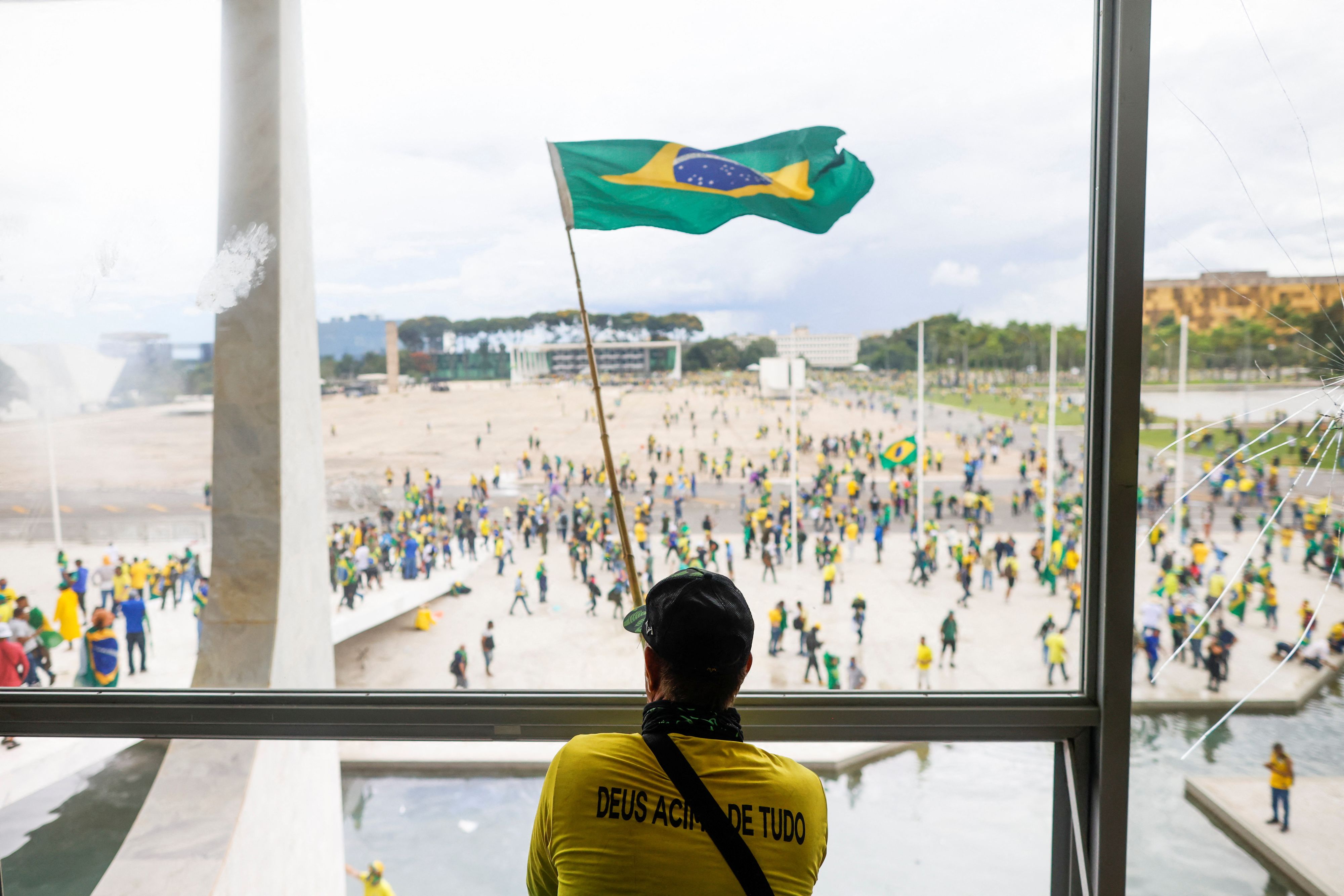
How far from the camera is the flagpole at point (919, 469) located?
2.68 meters

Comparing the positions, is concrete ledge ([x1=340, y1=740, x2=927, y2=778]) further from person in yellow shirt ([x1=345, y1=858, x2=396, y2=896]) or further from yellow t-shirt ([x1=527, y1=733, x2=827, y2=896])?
yellow t-shirt ([x1=527, y1=733, x2=827, y2=896])

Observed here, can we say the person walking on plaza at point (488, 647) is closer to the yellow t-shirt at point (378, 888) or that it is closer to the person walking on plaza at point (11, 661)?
the yellow t-shirt at point (378, 888)

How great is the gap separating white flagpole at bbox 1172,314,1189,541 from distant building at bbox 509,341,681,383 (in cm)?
122

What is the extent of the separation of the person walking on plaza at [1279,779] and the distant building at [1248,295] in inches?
41.8

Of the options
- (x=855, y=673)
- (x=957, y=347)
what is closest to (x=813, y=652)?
(x=855, y=673)

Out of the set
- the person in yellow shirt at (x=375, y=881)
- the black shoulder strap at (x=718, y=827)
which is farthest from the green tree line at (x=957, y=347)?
the person in yellow shirt at (x=375, y=881)

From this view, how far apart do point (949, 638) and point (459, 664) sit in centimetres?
162

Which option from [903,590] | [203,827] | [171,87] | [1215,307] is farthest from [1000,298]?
[203,827]

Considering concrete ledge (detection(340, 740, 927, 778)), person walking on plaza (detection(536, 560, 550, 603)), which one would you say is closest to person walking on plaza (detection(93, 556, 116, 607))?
concrete ledge (detection(340, 740, 927, 778))

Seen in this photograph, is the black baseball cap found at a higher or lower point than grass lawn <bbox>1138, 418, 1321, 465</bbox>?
lower

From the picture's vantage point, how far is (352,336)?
7.46 ft

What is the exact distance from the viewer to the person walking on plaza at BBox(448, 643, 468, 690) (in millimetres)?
2363

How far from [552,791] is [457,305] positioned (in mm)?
1780

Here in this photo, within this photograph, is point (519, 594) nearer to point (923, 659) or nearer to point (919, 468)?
point (923, 659)
